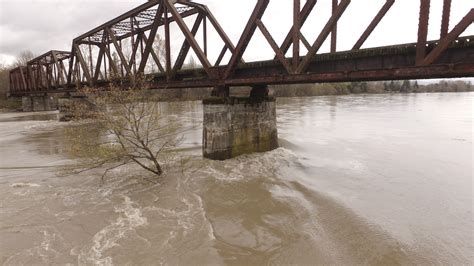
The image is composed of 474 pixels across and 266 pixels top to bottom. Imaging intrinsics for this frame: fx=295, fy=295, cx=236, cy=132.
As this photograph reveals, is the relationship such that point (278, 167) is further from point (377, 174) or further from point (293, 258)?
point (293, 258)

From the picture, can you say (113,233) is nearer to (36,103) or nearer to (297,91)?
(36,103)

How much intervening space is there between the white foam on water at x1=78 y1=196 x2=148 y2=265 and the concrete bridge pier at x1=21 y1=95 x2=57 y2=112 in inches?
2338

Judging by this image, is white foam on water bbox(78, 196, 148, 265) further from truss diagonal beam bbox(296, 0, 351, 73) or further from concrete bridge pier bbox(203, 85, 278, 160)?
truss diagonal beam bbox(296, 0, 351, 73)

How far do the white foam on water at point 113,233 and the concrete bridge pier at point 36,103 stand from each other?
59.4 meters

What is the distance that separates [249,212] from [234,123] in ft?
19.4

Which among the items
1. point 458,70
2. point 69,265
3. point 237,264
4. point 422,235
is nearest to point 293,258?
point 237,264

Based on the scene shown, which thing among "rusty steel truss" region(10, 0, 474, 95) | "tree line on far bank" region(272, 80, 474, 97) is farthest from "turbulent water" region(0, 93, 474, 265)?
"tree line on far bank" region(272, 80, 474, 97)

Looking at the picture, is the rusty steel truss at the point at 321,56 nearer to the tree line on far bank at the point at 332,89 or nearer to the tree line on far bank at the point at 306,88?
the tree line on far bank at the point at 306,88

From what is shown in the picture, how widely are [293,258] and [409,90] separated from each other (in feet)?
514

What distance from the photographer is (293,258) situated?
6.82 meters

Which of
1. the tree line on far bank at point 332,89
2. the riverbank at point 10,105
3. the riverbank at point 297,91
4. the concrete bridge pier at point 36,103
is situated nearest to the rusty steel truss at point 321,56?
the riverbank at point 297,91

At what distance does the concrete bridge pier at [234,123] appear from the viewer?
46.1 feet

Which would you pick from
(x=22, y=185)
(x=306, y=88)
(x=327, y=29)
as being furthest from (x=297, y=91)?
(x=22, y=185)

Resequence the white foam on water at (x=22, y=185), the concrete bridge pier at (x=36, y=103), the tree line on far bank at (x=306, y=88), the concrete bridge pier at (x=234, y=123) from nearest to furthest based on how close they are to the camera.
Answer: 1. the white foam on water at (x=22, y=185)
2. the concrete bridge pier at (x=234, y=123)
3. the concrete bridge pier at (x=36, y=103)
4. the tree line on far bank at (x=306, y=88)
